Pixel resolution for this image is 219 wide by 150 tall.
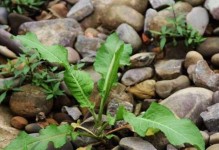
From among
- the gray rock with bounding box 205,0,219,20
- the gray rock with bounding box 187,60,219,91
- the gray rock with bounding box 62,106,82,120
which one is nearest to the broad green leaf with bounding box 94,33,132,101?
the gray rock with bounding box 62,106,82,120

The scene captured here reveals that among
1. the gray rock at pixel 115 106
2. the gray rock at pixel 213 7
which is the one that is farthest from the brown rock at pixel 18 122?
the gray rock at pixel 213 7

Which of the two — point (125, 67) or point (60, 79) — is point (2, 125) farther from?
point (125, 67)

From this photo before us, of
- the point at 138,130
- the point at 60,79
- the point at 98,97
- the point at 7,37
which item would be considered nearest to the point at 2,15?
the point at 7,37

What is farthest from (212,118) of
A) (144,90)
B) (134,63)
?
(134,63)

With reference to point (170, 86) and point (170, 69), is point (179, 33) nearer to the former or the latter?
point (170, 69)

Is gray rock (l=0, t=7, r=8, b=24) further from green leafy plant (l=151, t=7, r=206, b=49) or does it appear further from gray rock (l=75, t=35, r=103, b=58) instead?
green leafy plant (l=151, t=7, r=206, b=49)
